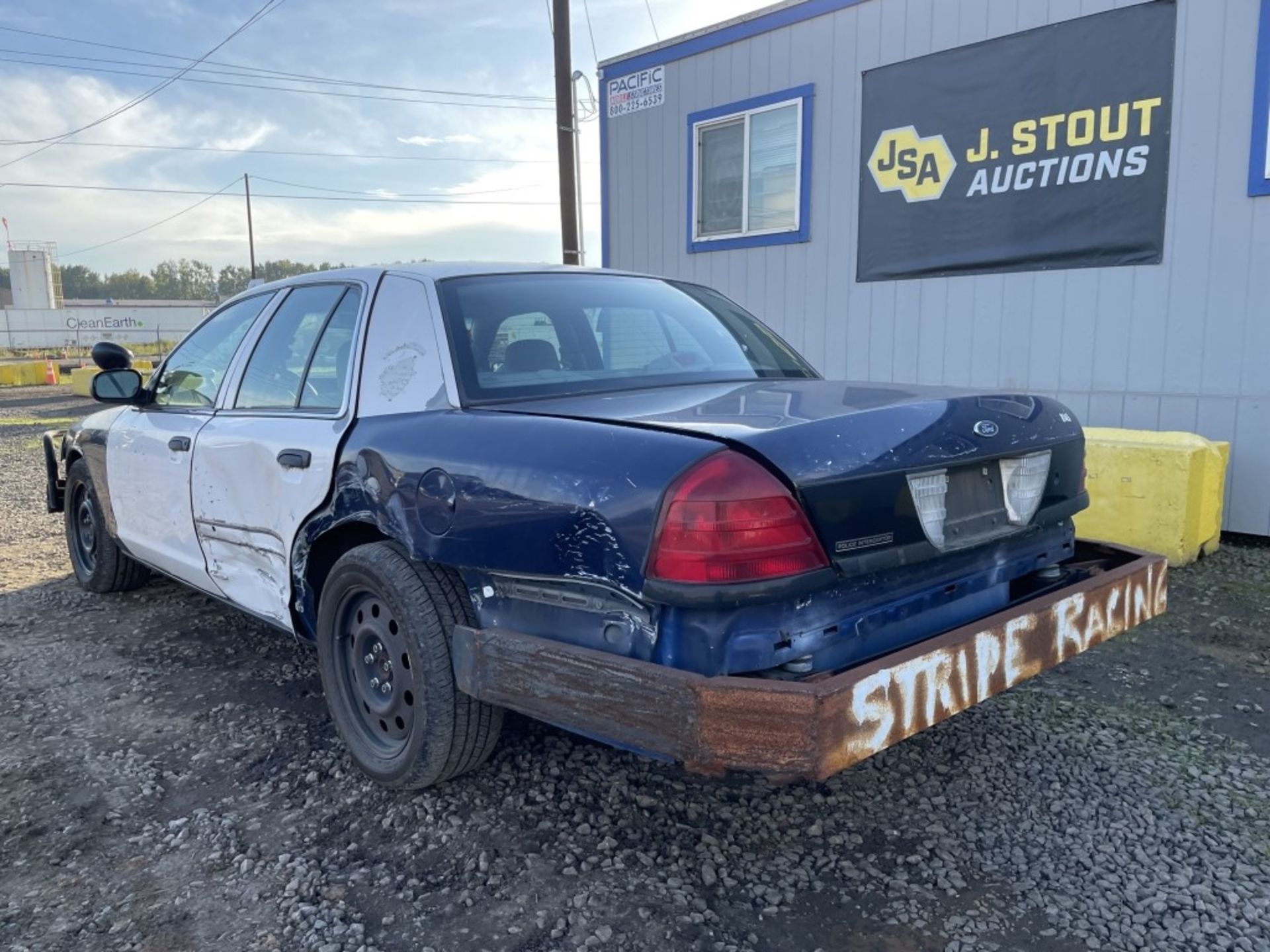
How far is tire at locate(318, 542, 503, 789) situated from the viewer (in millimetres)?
2613

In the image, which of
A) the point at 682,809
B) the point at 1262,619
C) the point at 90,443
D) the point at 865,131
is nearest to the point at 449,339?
the point at 682,809

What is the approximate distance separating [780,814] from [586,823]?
22.5 inches

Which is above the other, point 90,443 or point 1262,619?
point 90,443

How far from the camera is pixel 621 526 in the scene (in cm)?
213

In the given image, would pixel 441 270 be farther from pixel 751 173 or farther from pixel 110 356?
pixel 751 173

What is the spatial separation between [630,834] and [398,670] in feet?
2.70

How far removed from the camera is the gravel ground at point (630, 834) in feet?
7.48

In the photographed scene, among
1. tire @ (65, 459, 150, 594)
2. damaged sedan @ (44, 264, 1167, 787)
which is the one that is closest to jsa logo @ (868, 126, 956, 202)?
damaged sedan @ (44, 264, 1167, 787)

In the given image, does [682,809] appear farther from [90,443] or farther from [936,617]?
[90,443]

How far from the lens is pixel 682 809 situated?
111 inches

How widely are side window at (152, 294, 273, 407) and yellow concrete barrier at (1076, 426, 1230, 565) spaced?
4559mm

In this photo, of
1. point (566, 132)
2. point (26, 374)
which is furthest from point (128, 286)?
point (566, 132)

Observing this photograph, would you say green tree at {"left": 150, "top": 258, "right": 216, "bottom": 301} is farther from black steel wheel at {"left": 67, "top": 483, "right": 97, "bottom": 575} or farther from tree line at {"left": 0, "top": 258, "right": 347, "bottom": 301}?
black steel wheel at {"left": 67, "top": 483, "right": 97, "bottom": 575}

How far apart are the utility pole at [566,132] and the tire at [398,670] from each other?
885 centimetres
